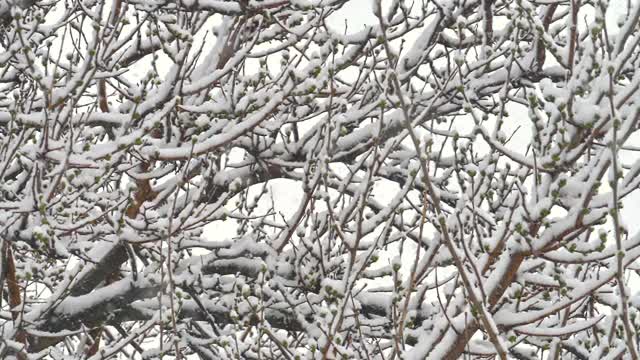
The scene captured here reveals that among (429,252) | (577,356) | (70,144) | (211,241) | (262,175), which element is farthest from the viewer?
(262,175)

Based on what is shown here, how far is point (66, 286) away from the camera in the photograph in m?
5.01

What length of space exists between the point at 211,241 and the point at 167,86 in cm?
108

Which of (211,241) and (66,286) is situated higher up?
(211,241)

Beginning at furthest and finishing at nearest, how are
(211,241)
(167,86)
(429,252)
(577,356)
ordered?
1. (211,241)
2. (577,356)
3. (167,86)
4. (429,252)

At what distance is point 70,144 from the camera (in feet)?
12.9

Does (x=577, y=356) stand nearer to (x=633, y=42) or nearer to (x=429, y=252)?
(x=429, y=252)

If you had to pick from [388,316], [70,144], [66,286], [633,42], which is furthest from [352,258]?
[66,286]

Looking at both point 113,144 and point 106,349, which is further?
point 106,349

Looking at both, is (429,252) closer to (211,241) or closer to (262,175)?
(211,241)

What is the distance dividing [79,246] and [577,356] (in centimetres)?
308

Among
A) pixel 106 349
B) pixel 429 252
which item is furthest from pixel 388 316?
pixel 429 252

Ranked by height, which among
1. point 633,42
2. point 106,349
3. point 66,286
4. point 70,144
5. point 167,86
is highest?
point 167,86

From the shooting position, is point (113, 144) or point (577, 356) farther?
point (577, 356)

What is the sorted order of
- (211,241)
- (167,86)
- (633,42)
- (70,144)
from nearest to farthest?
1. (633,42)
2. (70,144)
3. (167,86)
4. (211,241)
